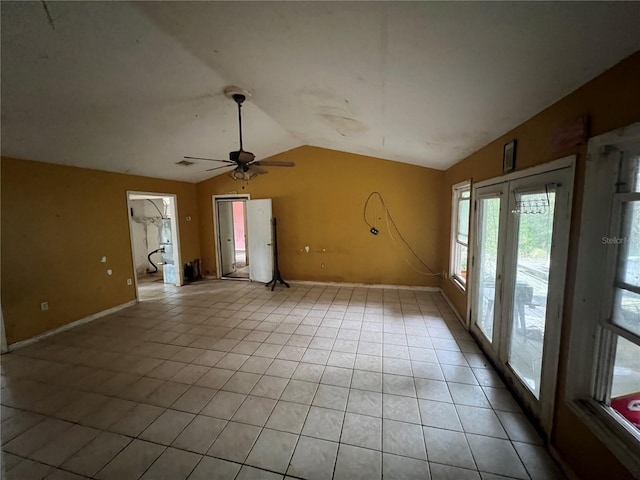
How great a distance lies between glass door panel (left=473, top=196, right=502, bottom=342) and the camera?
2.73m

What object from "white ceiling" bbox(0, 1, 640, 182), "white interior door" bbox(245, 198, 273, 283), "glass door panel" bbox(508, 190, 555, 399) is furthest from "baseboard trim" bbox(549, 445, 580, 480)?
"white interior door" bbox(245, 198, 273, 283)

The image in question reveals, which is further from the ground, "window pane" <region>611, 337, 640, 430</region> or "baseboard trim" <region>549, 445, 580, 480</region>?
"window pane" <region>611, 337, 640, 430</region>

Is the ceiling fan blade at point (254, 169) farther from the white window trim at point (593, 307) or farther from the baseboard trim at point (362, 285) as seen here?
the baseboard trim at point (362, 285)

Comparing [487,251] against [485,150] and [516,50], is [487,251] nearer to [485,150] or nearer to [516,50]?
[485,150]

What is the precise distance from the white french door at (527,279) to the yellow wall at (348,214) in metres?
1.96

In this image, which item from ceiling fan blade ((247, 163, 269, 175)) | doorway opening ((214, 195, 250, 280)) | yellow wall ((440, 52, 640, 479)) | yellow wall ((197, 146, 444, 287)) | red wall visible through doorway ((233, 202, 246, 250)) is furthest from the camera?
red wall visible through doorway ((233, 202, 246, 250))

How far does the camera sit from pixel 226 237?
652cm

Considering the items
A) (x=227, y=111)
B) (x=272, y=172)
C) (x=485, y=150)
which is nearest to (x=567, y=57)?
(x=485, y=150)

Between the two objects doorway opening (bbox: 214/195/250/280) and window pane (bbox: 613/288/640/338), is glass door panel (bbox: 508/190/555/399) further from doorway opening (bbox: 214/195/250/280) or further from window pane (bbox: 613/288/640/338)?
doorway opening (bbox: 214/195/250/280)

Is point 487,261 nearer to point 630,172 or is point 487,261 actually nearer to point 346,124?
point 630,172

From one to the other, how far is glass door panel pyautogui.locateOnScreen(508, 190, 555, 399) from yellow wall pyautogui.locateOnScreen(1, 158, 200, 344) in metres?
5.30

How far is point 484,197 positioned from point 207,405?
3437 mm

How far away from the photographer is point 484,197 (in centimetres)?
295

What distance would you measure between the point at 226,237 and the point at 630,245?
6520mm
